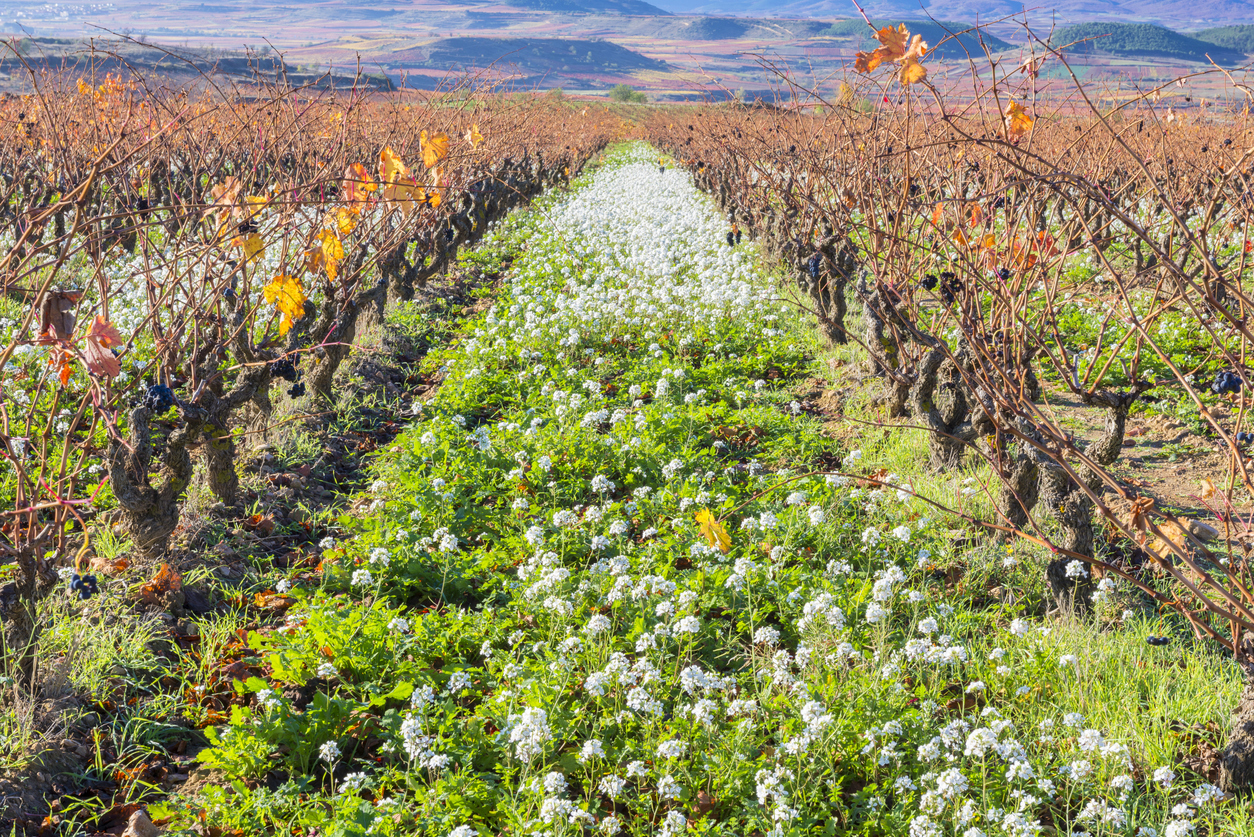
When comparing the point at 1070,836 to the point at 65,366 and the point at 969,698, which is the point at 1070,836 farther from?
the point at 65,366

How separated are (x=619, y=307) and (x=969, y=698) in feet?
20.1

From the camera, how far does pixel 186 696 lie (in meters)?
3.29

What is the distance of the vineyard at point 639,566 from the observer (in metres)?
2.53

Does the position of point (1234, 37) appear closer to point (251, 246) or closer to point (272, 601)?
point (251, 246)

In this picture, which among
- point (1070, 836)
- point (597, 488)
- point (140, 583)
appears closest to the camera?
point (1070, 836)

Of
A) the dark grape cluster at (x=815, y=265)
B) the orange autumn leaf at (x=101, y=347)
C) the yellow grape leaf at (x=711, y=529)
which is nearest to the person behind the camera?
the orange autumn leaf at (x=101, y=347)

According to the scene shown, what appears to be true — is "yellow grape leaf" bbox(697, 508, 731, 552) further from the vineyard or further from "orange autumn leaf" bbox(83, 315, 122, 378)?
"orange autumn leaf" bbox(83, 315, 122, 378)

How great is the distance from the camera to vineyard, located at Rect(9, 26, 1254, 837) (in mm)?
2525

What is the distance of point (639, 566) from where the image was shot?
3.84 metres

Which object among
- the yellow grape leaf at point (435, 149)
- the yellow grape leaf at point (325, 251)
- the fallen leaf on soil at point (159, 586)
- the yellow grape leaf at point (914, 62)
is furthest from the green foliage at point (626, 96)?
the yellow grape leaf at point (914, 62)

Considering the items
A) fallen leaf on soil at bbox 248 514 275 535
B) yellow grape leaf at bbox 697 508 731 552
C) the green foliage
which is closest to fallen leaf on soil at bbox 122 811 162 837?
yellow grape leaf at bbox 697 508 731 552

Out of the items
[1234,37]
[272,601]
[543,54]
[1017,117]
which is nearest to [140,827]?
[272,601]

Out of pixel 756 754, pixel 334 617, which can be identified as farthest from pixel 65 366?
pixel 756 754

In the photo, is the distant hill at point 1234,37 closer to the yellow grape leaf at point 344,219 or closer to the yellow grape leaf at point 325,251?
the yellow grape leaf at point 344,219
